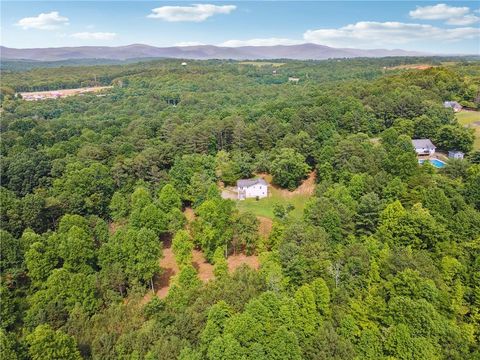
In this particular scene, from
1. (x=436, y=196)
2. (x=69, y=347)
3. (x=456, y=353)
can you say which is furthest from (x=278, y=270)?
(x=436, y=196)

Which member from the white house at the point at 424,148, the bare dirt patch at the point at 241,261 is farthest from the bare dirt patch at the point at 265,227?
the white house at the point at 424,148

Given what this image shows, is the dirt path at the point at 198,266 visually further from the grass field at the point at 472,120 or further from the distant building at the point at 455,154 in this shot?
the grass field at the point at 472,120

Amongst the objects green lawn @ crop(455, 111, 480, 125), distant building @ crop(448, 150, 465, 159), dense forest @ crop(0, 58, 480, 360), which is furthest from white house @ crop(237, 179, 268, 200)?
green lawn @ crop(455, 111, 480, 125)

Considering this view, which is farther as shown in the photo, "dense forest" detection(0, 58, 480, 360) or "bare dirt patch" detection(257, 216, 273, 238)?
"bare dirt patch" detection(257, 216, 273, 238)

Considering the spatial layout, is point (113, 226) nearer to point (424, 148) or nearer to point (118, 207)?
point (118, 207)

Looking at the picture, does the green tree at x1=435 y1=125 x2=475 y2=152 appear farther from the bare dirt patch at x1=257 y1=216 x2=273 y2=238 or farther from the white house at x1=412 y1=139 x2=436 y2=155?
the bare dirt patch at x1=257 y1=216 x2=273 y2=238

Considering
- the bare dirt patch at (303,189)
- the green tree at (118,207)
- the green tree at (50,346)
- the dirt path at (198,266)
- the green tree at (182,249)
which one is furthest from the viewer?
the bare dirt patch at (303,189)
